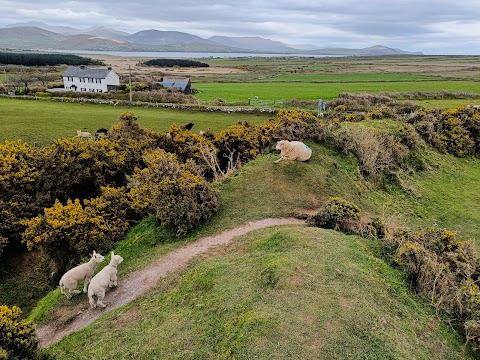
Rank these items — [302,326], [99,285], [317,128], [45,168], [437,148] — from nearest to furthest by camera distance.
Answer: [302,326] → [99,285] → [45,168] → [317,128] → [437,148]

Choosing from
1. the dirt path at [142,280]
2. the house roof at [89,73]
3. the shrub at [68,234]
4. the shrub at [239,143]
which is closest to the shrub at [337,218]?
the dirt path at [142,280]

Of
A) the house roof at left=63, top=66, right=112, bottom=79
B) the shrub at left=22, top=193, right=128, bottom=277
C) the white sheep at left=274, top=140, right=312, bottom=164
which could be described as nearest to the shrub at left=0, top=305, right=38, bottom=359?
the shrub at left=22, top=193, right=128, bottom=277

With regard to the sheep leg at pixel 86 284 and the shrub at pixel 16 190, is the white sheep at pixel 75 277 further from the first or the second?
the shrub at pixel 16 190

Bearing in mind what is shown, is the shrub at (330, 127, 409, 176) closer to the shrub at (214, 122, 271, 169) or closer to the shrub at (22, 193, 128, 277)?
the shrub at (214, 122, 271, 169)

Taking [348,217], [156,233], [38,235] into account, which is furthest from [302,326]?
[38,235]

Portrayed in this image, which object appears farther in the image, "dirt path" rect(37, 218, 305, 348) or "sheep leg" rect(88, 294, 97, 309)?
"sheep leg" rect(88, 294, 97, 309)

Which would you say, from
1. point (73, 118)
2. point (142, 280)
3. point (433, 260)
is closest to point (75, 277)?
point (142, 280)

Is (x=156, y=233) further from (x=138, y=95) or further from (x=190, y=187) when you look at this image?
(x=138, y=95)
